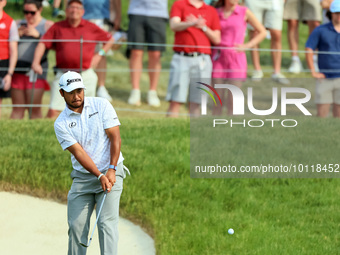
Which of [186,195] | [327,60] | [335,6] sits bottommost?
[186,195]

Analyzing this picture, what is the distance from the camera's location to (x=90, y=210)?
25.8ft

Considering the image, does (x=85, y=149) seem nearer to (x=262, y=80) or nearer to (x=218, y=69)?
(x=218, y=69)

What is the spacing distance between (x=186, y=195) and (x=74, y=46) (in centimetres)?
297

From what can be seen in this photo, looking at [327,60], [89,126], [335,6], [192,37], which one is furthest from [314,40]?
[89,126]

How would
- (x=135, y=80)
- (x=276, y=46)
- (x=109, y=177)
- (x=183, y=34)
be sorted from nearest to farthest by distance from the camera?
(x=109, y=177) < (x=183, y=34) < (x=135, y=80) < (x=276, y=46)

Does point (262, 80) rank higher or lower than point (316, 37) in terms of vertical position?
lower

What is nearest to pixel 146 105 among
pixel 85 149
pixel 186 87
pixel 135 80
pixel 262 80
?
pixel 135 80

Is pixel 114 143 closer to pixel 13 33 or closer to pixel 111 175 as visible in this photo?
pixel 111 175

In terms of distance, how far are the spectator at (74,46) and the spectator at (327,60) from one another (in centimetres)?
285

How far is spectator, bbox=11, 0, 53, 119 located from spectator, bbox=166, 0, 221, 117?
5.89 feet

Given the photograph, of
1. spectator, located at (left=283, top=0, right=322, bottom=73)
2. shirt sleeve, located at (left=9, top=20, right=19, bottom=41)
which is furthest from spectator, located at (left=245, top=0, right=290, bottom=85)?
shirt sleeve, located at (left=9, top=20, right=19, bottom=41)

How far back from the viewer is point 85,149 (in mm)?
7676

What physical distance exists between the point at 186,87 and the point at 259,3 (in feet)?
7.57

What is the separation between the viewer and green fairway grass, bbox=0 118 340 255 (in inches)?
361
